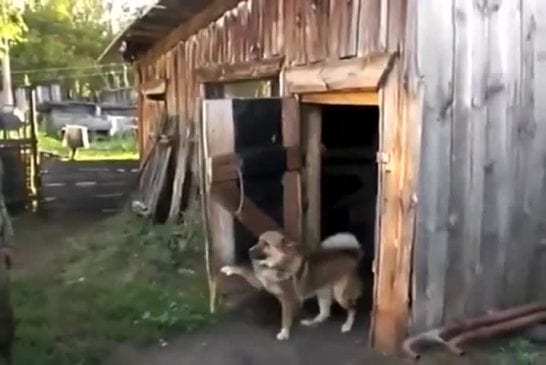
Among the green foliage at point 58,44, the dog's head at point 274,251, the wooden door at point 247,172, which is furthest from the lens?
the green foliage at point 58,44

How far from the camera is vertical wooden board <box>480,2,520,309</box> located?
4.96 metres

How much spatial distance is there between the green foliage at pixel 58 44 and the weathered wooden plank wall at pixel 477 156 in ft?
81.9

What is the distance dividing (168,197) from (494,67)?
5.93m

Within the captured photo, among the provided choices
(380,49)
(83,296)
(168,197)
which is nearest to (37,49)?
(168,197)

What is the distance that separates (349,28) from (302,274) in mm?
1847

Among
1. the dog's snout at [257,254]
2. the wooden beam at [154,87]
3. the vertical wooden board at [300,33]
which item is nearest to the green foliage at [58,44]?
the wooden beam at [154,87]

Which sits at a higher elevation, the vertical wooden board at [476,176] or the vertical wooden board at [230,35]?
the vertical wooden board at [230,35]

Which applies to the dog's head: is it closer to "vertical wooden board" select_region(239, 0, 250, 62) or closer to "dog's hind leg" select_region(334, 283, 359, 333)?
"dog's hind leg" select_region(334, 283, 359, 333)

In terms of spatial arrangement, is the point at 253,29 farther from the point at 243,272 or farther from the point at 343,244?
the point at 243,272

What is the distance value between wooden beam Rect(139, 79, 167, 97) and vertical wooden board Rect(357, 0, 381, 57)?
605cm

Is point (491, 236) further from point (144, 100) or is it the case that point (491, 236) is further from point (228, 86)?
point (144, 100)

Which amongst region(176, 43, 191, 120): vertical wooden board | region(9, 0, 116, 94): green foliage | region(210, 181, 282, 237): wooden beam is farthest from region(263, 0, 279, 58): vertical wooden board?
region(9, 0, 116, 94): green foliage

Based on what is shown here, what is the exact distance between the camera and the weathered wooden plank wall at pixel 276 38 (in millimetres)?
5297

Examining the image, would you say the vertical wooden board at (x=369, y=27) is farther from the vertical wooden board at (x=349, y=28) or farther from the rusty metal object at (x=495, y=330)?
the rusty metal object at (x=495, y=330)
